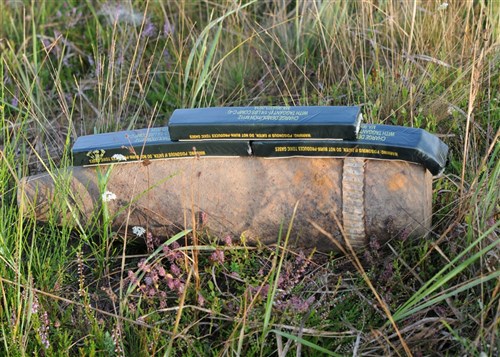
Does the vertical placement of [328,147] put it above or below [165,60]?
above

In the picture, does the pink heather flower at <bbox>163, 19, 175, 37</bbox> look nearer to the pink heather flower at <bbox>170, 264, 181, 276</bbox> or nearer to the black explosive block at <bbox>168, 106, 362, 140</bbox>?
the black explosive block at <bbox>168, 106, 362, 140</bbox>

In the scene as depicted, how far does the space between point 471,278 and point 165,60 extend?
212cm

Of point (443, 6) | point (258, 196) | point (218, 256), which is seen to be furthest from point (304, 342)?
point (443, 6)

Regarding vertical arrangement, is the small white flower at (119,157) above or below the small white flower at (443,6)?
below

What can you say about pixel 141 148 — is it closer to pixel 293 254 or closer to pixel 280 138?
pixel 280 138

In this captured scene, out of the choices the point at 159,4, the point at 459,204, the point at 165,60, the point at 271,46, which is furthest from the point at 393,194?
the point at 159,4

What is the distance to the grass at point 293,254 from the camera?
7.10 feet

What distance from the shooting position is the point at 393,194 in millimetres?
2436

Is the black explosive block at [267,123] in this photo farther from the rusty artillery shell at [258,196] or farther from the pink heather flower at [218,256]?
the pink heather flower at [218,256]

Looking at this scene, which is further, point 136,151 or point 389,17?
point 389,17

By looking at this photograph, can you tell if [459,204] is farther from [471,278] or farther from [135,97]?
[135,97]

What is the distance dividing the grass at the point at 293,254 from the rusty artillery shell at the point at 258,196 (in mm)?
60

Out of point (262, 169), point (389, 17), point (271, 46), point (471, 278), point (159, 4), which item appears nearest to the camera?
point (471, 278)

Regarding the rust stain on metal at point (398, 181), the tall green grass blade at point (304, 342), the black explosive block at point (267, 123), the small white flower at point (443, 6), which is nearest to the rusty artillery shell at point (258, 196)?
the rust stain on metal at point (398, 181)
